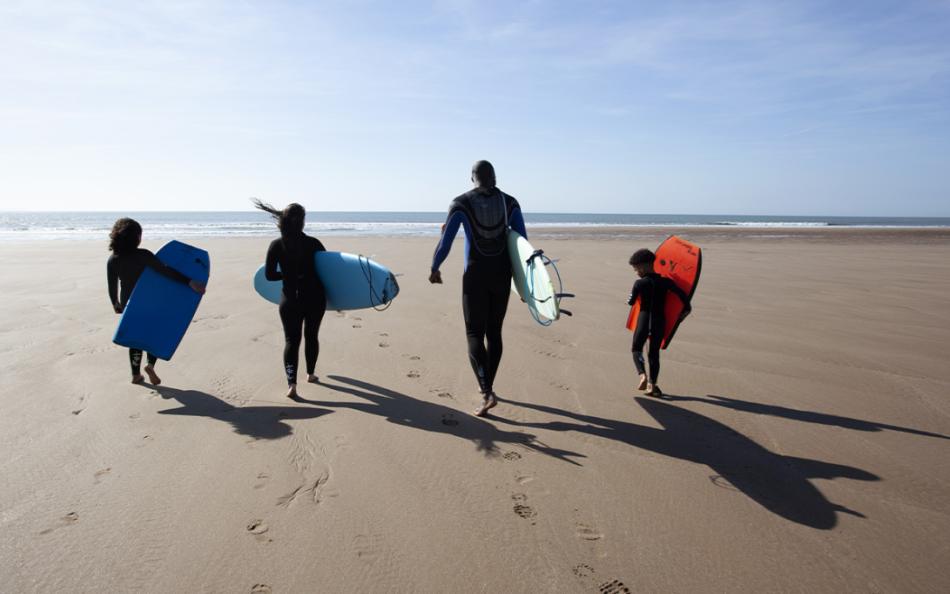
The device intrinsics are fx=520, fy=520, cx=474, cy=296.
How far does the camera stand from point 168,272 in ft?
14.1

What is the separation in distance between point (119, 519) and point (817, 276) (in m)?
11.6

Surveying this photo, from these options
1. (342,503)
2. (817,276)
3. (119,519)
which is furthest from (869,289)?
(119,519)

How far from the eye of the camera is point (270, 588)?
1.98 m

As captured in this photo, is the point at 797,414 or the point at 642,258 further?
the point at 642,258

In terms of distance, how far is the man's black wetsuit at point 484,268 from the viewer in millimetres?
3691

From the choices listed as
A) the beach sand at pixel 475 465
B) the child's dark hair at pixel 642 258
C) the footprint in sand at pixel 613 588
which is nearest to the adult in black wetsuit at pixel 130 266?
the beach sand at pixel 475 465

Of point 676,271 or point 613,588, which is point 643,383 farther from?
point 613,588

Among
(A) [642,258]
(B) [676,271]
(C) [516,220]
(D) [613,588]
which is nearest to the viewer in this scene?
(D) [613,588]

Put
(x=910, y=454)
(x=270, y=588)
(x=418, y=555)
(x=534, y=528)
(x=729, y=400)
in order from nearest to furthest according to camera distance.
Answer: (x=270, y=588)
(x=418, y=555)
(x=534, y=528)
(x=910, y=454)
(x=729, y=400)

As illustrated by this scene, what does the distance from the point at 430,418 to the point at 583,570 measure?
1691mm

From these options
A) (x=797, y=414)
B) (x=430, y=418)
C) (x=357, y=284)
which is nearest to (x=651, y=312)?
(x=797, y=414)

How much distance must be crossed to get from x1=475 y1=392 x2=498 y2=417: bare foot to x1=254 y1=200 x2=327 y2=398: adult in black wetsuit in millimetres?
1419

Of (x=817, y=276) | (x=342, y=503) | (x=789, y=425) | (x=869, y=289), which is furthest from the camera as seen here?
(x=817, y=276)

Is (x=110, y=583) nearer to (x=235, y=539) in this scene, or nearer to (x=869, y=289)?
(x=235, y=539)
